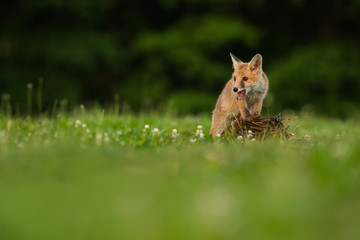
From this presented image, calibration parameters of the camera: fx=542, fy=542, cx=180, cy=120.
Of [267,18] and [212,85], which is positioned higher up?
[267,18]

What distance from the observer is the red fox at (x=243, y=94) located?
6.53m

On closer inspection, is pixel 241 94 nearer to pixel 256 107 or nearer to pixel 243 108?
pixel 243 108

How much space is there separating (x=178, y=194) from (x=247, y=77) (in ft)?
12.1

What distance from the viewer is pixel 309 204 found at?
287cm

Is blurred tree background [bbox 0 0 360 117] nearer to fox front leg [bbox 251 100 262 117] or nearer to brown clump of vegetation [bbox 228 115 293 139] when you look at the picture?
fox front leg [bbox 251 100 262 117]

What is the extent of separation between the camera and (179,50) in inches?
762

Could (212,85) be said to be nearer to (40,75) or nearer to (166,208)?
(40,75)

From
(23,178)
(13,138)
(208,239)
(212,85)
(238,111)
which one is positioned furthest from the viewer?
(212,85)

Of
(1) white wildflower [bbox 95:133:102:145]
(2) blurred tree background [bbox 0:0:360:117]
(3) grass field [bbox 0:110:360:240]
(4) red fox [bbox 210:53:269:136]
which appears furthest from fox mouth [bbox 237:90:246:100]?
(2) blurred tree background [bbox 0:0:360:117]

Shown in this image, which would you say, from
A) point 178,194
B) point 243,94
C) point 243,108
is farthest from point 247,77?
point 178,194

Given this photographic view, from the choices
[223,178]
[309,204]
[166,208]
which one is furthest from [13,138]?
[309,204]

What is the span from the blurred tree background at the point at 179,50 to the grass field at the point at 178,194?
13368mm

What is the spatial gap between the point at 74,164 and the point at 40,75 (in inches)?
645

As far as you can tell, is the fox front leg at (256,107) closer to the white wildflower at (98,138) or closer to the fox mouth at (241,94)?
the fox mouth at (241,94)
